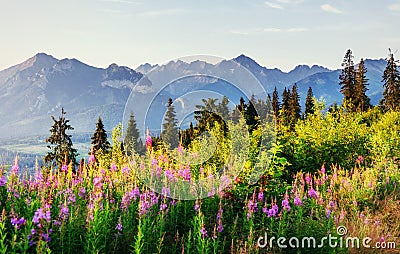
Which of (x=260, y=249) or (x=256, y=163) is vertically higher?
(x=256, y=163)

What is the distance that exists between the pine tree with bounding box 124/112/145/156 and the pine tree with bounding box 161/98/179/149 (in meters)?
0.45

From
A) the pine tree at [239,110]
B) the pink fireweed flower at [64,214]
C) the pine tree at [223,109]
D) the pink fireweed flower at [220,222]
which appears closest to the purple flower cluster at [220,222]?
the pink fireweed flower at [220,222]

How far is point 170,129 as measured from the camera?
7719 mm

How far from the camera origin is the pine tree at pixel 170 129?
7625mm

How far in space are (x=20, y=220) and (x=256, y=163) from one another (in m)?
4.40

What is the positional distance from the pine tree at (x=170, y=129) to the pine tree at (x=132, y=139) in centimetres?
45

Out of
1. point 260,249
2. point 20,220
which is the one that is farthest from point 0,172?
point 260,249

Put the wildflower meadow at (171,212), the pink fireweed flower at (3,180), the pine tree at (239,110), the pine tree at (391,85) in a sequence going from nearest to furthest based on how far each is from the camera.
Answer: the wildflower meadow at (171,212) → the pink fireweed flower at (3,180) → the pine tree at (239,110) → the pine tree at (391,85)

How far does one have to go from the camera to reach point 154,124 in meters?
7.55

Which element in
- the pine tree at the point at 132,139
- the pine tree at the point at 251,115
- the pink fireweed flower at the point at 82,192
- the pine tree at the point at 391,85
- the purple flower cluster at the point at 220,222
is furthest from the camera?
the pine tree at the point at 391,85

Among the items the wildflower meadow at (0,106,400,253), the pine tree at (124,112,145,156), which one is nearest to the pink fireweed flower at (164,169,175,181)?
the wildflower meadow at (0,106,400,253)

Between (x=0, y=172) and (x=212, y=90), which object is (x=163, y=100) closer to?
(x=212, y=90)

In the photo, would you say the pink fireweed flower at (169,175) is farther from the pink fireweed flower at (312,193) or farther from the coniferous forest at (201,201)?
the pink fireweed flower at (312,193)

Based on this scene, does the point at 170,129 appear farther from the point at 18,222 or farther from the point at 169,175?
the point at 18,222
